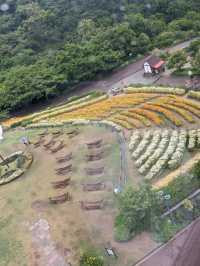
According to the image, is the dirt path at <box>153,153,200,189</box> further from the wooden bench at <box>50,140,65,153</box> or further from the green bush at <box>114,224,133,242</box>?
the wooden bench at <box>50,140,65,153</box>

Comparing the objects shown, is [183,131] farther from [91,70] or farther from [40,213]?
[91,70]

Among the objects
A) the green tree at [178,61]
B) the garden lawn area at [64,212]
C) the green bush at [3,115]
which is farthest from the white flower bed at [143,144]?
the green bush at [3,115]

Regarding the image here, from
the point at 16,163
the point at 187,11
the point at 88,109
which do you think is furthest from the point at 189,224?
the point at 187,11

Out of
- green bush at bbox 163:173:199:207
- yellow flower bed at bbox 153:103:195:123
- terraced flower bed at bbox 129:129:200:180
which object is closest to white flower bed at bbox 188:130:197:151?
terraced flower bed at bbox 129:129:200:180

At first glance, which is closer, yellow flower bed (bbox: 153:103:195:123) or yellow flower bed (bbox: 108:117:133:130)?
yellow flower bed (bbox: 153:103:195:123)

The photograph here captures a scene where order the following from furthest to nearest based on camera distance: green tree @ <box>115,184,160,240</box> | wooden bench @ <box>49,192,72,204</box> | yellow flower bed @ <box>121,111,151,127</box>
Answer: yellow flower bed @ <box>121,111,151,127</box>, wooden bench @ <box>49,192,72,204</box>, green tree @ <box>115,184,160,240</box>

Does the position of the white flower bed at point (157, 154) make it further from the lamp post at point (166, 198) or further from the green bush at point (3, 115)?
the green bush at point (3, 115)
